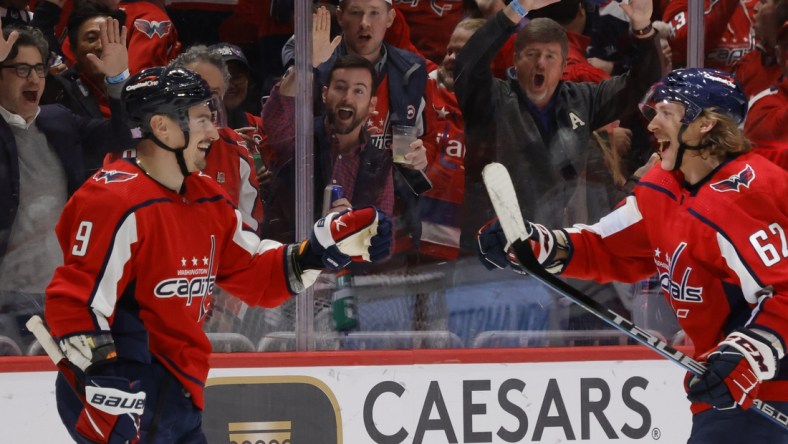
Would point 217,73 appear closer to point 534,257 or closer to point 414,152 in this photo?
point 414,152

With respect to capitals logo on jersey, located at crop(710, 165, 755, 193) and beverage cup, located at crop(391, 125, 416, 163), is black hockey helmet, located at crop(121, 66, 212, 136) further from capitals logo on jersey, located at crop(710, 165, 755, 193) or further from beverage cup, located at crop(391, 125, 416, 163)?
capitals logo on jersey, located at crop(710, 165, 755, 193)

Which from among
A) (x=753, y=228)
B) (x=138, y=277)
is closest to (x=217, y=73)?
(x=138, y=277)

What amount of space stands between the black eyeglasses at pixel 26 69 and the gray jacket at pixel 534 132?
4.28 ft

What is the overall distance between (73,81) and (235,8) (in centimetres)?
55

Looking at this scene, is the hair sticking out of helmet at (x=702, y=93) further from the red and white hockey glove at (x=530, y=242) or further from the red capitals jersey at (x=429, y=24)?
the red capitals jersey at (x=429, y=24)

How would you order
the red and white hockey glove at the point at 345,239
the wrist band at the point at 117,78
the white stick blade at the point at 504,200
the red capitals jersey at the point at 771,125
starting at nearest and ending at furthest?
the white stick blade at the point at 504,200, the red and white hockey glove at the point at 345,239, the wrist band at the point at 117,78, the red capitals jersey at the point at 771,125

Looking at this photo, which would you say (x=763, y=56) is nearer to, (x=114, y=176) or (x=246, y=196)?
(x=246, y=196)

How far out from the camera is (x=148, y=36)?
142 inches

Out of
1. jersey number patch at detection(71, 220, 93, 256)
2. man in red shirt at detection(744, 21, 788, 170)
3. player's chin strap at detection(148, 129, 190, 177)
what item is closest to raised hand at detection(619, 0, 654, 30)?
man in red shirt at detection(744, 21, 788, 170)

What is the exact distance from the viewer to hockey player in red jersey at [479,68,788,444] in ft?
8.38

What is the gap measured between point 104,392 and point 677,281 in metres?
1.32

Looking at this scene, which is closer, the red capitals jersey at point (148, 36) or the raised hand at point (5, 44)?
the raised hand at point (5, 44)

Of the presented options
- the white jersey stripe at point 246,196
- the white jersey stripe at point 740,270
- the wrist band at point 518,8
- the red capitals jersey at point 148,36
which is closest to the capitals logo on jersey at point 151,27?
the red capitals jersey at point 148,36

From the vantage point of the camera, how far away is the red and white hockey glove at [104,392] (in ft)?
8.27
